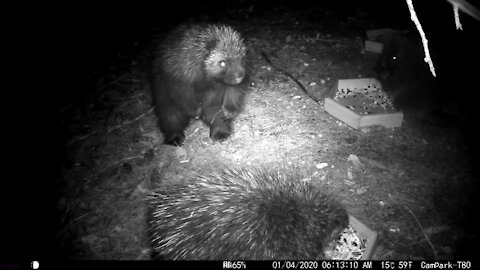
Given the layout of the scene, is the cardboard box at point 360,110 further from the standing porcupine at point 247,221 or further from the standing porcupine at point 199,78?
the standing porcupine at point 247,221

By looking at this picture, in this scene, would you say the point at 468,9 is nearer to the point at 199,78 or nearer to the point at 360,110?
the point at 199,78

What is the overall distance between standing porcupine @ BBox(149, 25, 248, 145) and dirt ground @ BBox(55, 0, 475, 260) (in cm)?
32

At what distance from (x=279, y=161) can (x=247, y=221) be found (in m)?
1.98

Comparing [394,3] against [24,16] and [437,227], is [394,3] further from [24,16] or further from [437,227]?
[24,16]

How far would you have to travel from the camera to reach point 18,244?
145 inches

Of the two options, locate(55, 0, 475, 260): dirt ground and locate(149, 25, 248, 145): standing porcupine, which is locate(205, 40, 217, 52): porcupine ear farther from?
locate(55, 0, 475, 260): dirt ground

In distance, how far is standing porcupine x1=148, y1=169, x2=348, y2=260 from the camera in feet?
8.61

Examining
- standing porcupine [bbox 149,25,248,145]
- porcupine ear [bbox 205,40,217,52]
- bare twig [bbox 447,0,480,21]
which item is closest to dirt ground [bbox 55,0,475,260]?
standing porcupine [bbox 149,25,248,145]

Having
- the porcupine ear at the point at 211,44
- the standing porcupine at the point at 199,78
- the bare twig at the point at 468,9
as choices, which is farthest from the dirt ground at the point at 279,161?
the bare twig at the point at 468,9

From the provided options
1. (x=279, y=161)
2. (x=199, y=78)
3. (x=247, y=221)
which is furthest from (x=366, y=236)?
(x=199, y=78)

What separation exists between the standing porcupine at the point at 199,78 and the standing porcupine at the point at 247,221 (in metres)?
1.78

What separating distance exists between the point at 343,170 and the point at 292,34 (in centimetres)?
456

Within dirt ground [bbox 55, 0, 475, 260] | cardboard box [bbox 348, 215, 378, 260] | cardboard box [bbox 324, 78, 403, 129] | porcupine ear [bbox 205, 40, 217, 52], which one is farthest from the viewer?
cardboard box [bbox 324, 78, 403, 129]

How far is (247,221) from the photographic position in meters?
2.66
